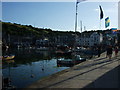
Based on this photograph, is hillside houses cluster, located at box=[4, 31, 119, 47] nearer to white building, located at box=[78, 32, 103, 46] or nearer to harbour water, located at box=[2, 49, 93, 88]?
white building, located at box=[78, 32, 103, 46]

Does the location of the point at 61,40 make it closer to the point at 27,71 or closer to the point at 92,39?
the point at 92,39

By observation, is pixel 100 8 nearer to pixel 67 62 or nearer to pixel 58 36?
pixel 67 62

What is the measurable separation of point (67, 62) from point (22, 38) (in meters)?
114

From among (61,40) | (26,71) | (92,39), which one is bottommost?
(26,71)

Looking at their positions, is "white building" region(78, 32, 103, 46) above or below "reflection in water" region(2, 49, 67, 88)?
above

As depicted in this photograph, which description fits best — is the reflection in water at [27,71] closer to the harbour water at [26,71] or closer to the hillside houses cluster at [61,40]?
the harbour water at [26,71]

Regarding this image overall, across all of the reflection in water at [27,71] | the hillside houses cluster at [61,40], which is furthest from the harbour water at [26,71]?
the hillside houses cluster at [61,40]

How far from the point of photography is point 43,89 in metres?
6.40

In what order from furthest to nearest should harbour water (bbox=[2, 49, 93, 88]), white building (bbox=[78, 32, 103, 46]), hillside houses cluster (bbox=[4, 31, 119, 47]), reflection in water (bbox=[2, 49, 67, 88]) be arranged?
hillside houses cluster (bbox=[4, 31, 119, 47]) < white building (bbox=[78, 32, 103, 46]) < harbour water (bbox=[2, 49, 93, 88]) < reflection in water (bbox=[2, 49, 67, 88])

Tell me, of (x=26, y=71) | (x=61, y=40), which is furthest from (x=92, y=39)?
(x=26, y=71)

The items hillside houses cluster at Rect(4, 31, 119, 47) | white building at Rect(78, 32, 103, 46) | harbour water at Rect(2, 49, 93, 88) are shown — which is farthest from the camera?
hillside houses cluster at Rect(4, 31, 119, 47)

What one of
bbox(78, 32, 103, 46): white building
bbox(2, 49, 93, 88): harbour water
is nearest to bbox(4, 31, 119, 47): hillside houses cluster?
bbox(78, 32, 103, 46): white building

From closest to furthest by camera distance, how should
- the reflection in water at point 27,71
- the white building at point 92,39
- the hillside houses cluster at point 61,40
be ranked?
the reflection in water at point 27,71 → the white building at point 92,39 → the hillside houses cluster at point 61,40

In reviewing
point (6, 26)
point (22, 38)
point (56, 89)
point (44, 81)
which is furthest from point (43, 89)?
point (6, 26)
